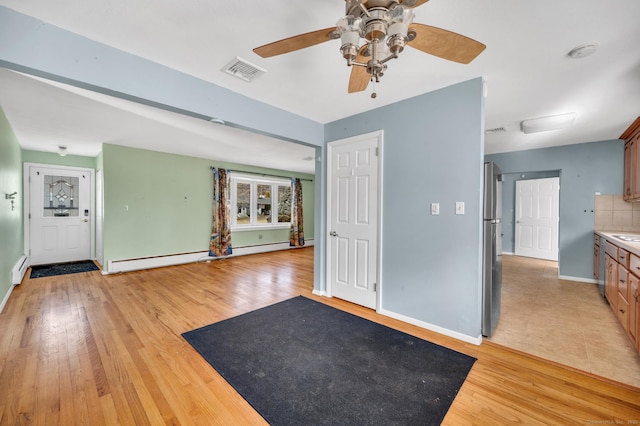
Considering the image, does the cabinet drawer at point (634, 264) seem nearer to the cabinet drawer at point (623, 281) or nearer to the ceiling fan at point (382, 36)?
the cabinet drawer at point (623, 281)

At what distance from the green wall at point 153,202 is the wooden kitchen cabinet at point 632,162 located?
726 centimetres

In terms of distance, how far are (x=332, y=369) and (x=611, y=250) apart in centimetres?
370

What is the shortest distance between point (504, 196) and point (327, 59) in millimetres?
6142

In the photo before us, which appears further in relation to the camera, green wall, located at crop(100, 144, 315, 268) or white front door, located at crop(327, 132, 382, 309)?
green wall, located at crop(100, 144, 315, 268)

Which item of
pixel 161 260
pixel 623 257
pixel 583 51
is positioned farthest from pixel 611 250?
pixel 161 260

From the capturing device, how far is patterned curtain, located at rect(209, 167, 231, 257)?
19.9ft

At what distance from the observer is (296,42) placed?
136 cm

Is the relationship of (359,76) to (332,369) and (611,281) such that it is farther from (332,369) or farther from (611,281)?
(611,281)

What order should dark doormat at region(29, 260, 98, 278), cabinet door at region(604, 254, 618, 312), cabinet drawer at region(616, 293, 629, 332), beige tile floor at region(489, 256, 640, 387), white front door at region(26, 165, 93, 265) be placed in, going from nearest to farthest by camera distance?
1. beige tile floor at region(489, 256, 640, 387)
2. cabinet drawer at region(616, 293, 629, 332)
3. cabinet door at region(604, 254, 618, 312)
4. dark doormat at region(29, 260, 98, 278)
5. white front door at region(26, 165, 93, 265)

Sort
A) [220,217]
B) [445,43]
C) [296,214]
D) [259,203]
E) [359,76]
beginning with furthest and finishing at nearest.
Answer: [296,214]
[259,203]
[220,217]
[359,76]
[445,43]

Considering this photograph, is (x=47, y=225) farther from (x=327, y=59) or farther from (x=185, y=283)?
(x=327, y=59)

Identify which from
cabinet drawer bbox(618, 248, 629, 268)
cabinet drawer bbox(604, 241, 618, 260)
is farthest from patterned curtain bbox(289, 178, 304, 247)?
cabinet drawer bbox(618, 248, 629, 268)

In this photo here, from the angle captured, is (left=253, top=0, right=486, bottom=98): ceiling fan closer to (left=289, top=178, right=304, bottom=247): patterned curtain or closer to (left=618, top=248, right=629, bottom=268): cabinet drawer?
(left=618, top=248, right=629, bottom=268): cabinet drawer

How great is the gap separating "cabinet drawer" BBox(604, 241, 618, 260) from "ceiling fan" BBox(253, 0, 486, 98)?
313cm
